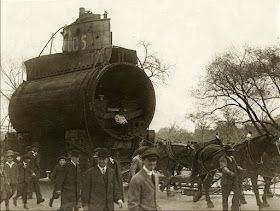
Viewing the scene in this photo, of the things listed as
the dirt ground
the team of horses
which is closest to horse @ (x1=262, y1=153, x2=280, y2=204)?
the team of horses

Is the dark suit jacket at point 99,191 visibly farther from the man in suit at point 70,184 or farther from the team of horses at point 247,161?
the team of horses at point 247,161

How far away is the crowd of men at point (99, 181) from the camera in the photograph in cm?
473

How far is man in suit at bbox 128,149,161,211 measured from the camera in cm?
464

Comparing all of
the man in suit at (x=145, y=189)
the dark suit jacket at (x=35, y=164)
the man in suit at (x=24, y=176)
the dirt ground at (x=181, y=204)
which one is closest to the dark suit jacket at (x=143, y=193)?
the man in suit at (x=145, y=189)

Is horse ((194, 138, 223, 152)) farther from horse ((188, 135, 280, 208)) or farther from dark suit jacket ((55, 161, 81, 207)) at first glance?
dark suit jacket ((55, 161, 81, 207))

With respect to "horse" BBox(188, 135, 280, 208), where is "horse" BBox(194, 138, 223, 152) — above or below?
above

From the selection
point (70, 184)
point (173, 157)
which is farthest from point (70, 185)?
point (173, 157)

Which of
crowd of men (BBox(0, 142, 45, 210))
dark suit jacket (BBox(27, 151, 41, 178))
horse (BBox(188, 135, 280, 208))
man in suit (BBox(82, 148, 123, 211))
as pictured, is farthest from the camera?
dark suit jacket (BBox(27, 151, 41, 178))

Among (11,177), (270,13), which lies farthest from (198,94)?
(11,177)

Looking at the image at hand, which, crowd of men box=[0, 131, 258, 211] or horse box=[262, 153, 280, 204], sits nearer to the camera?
crowd of men box=[0, 131, 258, 211]

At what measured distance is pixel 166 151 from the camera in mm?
12023

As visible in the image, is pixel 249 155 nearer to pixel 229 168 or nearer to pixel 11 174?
pixel 229 168

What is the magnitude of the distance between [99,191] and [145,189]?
1.36 m

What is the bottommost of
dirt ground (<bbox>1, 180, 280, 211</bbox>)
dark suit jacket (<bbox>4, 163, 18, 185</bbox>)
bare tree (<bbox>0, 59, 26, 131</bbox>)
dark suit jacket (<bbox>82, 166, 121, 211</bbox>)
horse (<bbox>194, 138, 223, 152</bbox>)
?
dirt ground (<bbox>1, 180, 280, 211</bbox>)
